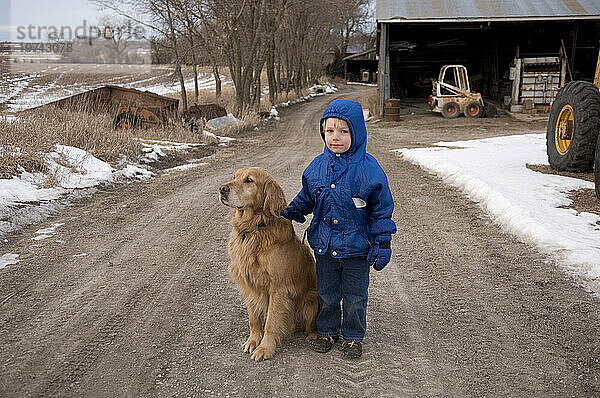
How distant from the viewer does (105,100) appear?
50.4 feet

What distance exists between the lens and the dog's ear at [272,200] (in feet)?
11.2

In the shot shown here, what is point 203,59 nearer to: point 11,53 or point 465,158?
point 465,158

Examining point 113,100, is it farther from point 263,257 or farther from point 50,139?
point 263,257

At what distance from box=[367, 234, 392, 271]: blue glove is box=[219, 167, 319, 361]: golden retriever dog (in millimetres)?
590

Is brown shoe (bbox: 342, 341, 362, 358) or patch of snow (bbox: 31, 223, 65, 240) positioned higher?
patch of snow (bbox: 31, 223, 65, 240)

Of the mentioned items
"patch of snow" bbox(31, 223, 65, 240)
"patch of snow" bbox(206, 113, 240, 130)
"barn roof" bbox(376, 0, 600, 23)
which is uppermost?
"barn roof" bbox(376, 0, 600, 23)

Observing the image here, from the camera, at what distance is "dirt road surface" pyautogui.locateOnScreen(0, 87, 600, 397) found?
10.2 feet

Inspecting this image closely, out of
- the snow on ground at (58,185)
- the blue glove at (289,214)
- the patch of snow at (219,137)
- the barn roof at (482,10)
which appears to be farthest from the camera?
the barn roof at (482,10)

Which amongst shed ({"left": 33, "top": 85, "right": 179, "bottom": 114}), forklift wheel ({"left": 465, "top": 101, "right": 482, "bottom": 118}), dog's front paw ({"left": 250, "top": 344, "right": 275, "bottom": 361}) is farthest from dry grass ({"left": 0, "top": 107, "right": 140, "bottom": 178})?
forklift wheel ({"left": 465, "top": 101, "right": 482, "bottom": 118})

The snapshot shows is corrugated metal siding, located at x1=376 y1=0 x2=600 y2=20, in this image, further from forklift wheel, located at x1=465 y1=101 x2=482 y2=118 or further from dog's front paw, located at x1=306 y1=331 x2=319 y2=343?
dog's front paw, located at x1=306 y1=331 x2=319 y2=343

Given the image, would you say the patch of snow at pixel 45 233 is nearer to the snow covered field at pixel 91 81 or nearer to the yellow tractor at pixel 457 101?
the yellow tractor at pixel 457 101

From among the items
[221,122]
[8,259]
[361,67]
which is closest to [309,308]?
[8,259]

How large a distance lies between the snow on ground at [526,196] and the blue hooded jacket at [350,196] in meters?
2.43

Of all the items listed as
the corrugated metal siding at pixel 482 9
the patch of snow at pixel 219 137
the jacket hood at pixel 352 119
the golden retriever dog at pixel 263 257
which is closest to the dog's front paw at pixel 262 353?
the golden retriever dog at pixel 263 257
